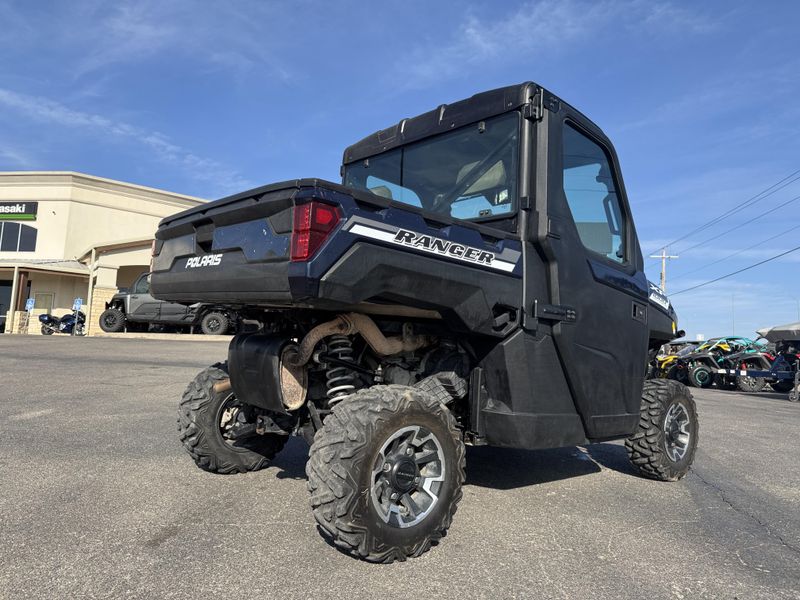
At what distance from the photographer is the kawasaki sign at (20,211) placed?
30.5m

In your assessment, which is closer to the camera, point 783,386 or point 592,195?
point 592,195

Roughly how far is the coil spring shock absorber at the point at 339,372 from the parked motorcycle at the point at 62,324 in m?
26.0

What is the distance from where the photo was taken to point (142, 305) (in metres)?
21.4

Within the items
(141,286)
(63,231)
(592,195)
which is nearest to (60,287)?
(63,231)

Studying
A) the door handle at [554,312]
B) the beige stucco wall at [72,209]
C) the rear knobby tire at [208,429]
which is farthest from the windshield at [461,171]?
the beige stucco wall at [72,209]

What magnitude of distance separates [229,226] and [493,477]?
288 cm

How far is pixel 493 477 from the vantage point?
4.59 meters

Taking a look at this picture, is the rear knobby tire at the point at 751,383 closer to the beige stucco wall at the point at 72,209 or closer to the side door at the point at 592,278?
the side door at the point at 592,278

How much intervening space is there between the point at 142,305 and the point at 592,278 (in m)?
20.7

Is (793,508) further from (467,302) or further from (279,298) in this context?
(279,298)

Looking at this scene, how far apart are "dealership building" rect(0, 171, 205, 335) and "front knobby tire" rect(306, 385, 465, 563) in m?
26.6

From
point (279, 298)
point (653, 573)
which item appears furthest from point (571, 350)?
point (279, 298)

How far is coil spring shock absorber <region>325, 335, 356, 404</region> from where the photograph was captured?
337 centimetres

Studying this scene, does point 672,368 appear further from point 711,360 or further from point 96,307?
point 96,307
